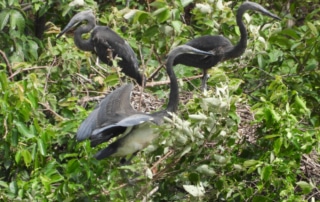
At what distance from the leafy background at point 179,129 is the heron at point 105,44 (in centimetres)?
12

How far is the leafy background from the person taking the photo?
5.22 meters

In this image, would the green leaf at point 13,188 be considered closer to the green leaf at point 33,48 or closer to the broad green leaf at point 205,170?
the broad green leaf at point 205,170

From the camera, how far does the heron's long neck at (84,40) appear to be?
7.75m

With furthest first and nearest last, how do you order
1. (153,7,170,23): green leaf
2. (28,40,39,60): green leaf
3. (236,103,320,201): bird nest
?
(28,40,39,60): green leaf, (153,7,170,23): green leaf, (236,103,320,201): bird nest

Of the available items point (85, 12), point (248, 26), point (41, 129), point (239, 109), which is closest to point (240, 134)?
point (239, 109)

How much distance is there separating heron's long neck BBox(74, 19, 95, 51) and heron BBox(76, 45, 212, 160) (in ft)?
7.05

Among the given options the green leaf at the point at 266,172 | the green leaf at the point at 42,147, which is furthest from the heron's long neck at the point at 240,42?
the green leaf at the point at 42,147

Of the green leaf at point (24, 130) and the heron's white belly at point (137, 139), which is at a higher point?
the green leaf at point (24, 130)

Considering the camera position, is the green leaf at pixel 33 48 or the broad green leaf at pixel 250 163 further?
the green leaf at pixel 33 48

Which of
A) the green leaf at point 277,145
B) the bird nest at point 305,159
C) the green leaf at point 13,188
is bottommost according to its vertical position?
the bird nest at point 305,159

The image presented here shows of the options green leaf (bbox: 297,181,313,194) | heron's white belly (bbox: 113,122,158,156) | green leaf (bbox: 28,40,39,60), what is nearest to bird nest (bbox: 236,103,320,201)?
green leaf (bbox: 297,181,313,194)

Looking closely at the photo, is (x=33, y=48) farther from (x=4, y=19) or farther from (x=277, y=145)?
(x=277, y=145)

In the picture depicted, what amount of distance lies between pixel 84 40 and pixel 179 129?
3.07 metres

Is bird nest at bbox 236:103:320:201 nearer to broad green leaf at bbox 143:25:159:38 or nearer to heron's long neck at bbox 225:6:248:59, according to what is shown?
broad green leaf at bbox 143:25:159:38
